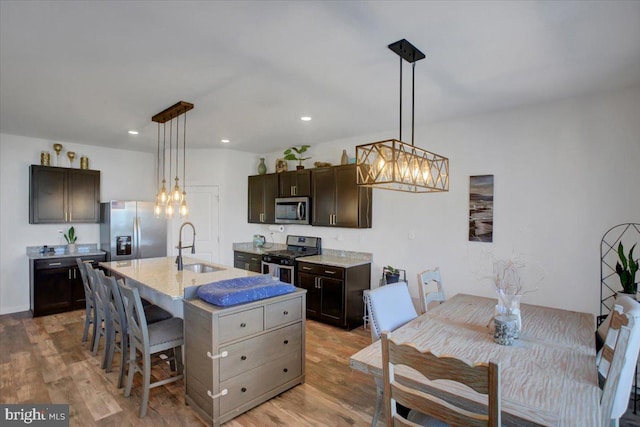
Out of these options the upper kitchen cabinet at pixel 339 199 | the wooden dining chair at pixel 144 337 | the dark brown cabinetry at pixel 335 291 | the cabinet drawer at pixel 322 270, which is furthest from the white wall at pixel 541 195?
the wooden dining chair at pixel 144 337

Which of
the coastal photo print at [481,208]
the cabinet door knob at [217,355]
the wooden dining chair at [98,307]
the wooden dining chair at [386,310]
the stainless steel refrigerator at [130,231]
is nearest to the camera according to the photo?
the wooden dining chair at [386,310]

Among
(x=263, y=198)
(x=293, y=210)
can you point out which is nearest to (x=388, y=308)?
(x=293, y=210)

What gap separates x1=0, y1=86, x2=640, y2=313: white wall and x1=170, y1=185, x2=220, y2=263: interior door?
6.47 ft

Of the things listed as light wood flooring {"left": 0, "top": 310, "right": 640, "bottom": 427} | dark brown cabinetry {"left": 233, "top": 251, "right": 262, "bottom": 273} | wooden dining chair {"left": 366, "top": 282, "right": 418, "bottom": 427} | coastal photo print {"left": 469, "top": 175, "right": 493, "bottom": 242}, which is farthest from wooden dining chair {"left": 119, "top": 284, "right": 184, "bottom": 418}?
coastal photo print {"left": 469, "top": 175, "right": 493, "bottom": 242}

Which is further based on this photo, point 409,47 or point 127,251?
point 127,251

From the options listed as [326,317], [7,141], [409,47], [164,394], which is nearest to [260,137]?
[326,317]

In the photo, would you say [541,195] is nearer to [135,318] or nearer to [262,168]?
[135,318]

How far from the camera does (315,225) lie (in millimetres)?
5047

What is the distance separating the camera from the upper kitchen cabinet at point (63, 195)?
4.98 metres

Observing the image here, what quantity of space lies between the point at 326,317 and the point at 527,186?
Answer: 285 centimetres

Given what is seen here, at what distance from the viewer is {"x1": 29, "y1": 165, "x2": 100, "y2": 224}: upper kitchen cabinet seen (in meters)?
4.98

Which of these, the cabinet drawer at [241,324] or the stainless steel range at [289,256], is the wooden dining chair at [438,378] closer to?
the cabinet drawer at [241,324]

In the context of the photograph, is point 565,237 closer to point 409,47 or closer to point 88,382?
point 409,47

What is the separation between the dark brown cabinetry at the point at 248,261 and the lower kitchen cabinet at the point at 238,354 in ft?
8.71
